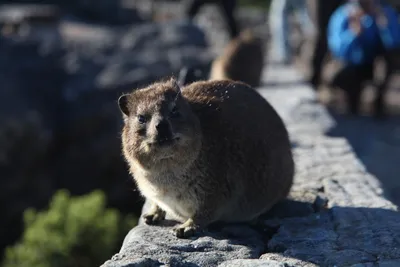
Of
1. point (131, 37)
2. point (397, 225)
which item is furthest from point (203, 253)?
point (131, 37)

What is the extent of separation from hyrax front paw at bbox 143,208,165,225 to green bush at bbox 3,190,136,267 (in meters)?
2.49

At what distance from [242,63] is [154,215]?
379 cm

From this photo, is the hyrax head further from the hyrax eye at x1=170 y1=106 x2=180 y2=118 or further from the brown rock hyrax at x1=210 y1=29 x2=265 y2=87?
the brown rock hyrax at x1=210 y1=29 x2=265 y2=87

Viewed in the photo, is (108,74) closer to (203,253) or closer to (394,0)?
(394,0)

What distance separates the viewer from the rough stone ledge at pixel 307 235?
4482 mm

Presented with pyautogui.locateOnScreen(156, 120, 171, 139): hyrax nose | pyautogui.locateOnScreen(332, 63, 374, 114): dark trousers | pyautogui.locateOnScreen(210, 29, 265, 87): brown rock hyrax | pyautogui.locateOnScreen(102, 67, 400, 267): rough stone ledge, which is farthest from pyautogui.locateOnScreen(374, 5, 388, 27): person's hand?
pyautogui.locateOnScreen(156, 120, 171, 139): hyrax nose

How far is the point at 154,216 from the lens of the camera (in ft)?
17.4

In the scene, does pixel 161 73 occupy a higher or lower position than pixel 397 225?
higher

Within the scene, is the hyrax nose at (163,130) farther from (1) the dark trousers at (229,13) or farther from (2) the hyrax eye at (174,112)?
(1) the dark trousers at (229,13)

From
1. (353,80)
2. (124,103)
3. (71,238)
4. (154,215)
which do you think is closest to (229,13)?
(353,80)

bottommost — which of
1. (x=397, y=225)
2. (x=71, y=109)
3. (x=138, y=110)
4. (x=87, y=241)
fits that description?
(x=397, y=225)

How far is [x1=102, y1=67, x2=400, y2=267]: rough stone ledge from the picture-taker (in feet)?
14.7

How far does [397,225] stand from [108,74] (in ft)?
25.9

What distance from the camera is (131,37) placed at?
1441 centimetres
